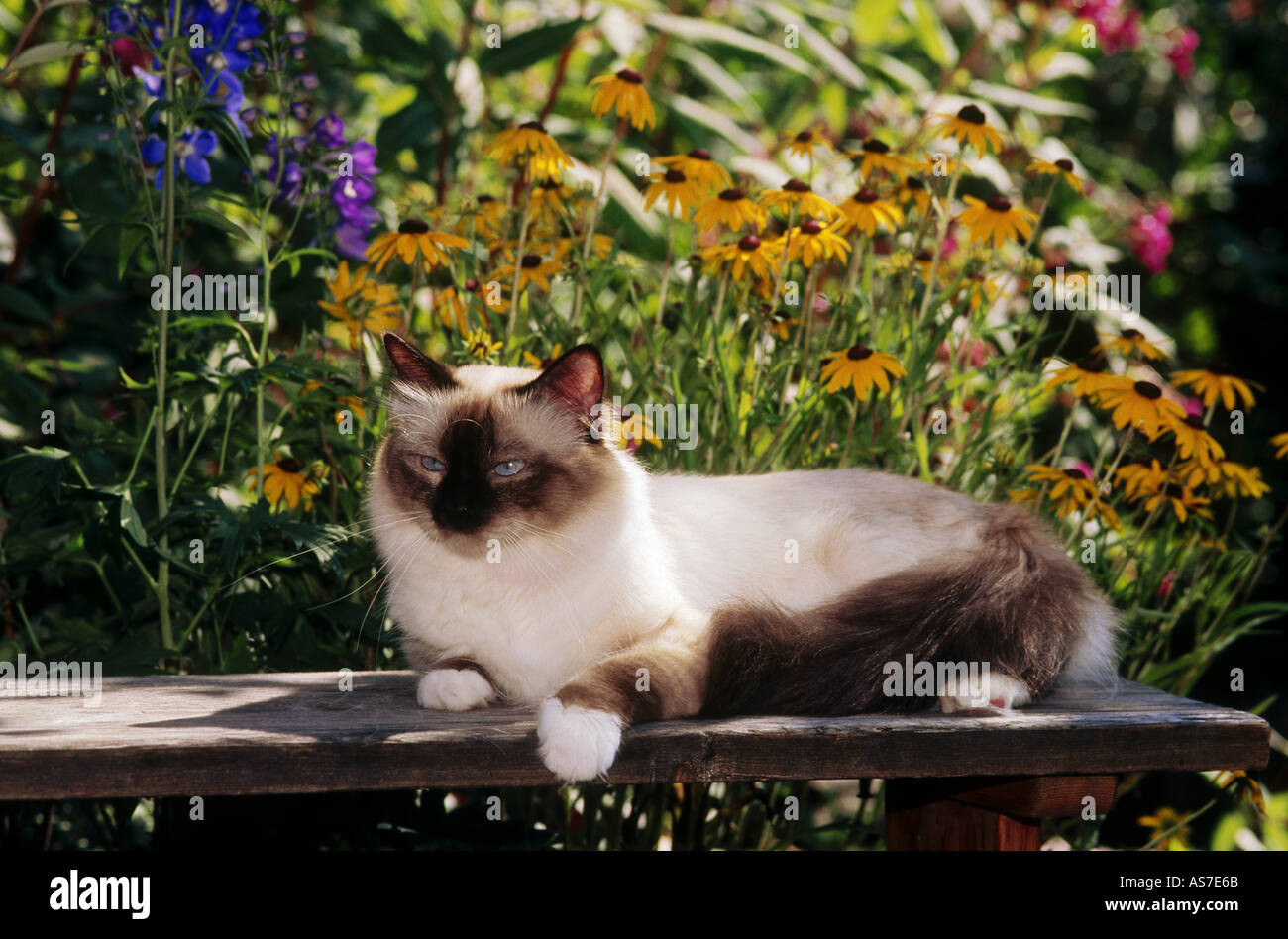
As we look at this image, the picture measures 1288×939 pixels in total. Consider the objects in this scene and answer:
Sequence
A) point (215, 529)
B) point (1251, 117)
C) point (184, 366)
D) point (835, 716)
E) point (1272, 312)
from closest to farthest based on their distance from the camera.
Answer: point (835, 716) → point (215, 529) → point (184, 366) → point (1272, 312) → point (1251, 117)

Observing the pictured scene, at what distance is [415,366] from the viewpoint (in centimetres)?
233

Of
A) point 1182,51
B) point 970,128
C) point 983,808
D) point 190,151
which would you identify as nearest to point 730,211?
point 970,128

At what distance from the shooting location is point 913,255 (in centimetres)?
311

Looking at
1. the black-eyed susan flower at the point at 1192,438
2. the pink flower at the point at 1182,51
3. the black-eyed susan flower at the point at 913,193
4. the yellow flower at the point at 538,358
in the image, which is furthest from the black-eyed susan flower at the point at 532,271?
the pink flower at the point at 1182,51

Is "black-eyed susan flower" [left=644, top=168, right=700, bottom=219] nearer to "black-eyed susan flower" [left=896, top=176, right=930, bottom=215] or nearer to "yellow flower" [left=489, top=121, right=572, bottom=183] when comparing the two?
"yellow flower" [left=489, top=121, right=572, bottom=183]

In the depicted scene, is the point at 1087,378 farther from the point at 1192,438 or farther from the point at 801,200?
the point at 801,200

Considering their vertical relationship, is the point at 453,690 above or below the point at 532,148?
below

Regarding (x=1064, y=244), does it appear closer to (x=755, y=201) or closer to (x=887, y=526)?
(x=755, y=201)

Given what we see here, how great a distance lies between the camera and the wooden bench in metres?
1.87

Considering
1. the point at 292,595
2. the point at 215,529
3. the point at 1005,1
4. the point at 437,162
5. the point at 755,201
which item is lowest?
the point at 292,595

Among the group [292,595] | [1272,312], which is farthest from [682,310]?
[1272,312]

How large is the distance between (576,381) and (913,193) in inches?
56.8

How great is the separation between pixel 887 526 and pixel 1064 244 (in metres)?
2.38

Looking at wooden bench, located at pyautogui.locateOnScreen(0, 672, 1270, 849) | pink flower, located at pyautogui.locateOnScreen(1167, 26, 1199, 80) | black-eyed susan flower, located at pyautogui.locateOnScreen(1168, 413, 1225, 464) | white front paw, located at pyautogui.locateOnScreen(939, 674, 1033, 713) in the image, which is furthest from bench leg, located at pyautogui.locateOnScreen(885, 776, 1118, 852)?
pink flower, located at pyautogui.locateOnScreen(1167, 26, 1199, 80)
